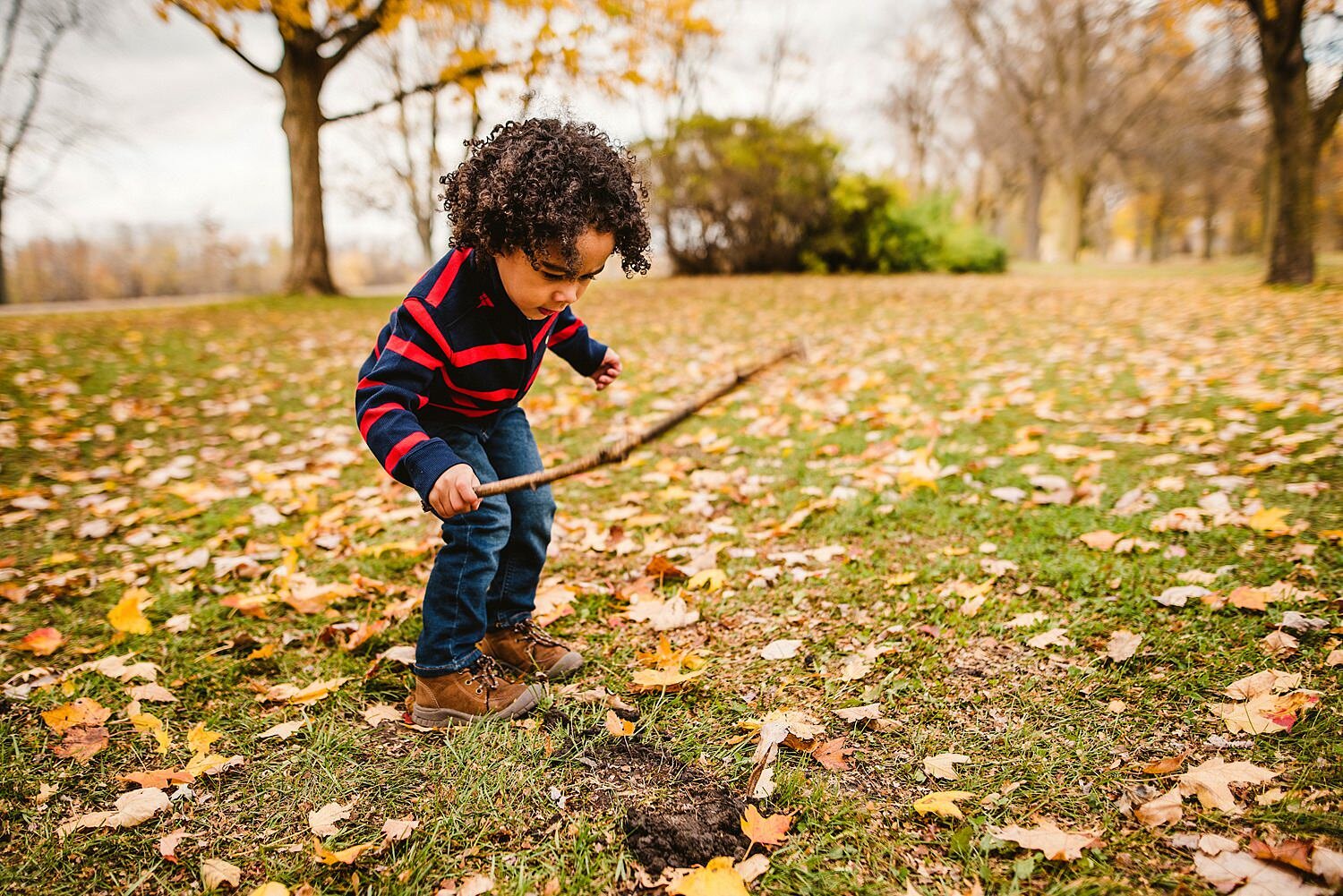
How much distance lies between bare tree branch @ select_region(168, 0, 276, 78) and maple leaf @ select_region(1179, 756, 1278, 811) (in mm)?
12098

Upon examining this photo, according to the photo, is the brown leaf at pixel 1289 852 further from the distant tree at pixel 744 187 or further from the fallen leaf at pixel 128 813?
the distant tree at pixel 744 187

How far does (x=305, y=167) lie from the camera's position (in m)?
11.2

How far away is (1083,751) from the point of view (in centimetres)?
177

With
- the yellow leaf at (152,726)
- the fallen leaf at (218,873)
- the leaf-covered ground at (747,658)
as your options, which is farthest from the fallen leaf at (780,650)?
the yellow leaf at (152,726)

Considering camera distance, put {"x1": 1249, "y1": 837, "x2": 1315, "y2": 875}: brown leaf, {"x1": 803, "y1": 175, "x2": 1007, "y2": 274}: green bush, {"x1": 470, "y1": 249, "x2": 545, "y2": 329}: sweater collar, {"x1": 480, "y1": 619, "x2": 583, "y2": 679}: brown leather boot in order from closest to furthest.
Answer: {"x1": 1249, "y1": 837, "x2": 1315, "y2": 875}: brown leaf, {"x1": 470, "y1": 249, "x2": 545, "y2": 329}: sweater collar, {"x1": 480, "y1": 619, "x2": 583, "y2": 679}: brown leather boot, {"x1": 803, "y1": 175, "x2": 1007, "y2": 274}: green bush

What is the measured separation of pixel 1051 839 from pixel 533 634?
148 cm

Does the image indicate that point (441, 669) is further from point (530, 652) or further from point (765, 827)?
point (765, 827)

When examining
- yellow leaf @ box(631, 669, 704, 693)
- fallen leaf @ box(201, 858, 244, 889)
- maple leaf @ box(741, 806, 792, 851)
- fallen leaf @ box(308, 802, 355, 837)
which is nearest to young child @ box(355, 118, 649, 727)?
yellow leaf @ box(631, 669, 704, 693)

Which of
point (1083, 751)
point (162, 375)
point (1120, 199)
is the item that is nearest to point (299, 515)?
point (1083, 751)

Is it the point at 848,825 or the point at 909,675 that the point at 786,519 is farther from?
the point at 848,825

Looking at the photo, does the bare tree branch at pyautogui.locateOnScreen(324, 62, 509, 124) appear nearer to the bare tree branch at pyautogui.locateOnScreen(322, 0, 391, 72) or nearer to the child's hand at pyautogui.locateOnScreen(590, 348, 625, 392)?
the bare tree branch at pyautogui.locateOnScreen(322, 0, 391, 72)

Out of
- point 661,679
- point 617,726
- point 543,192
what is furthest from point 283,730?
point 543,192

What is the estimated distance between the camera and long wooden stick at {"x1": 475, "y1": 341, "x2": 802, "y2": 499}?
161 centimetres

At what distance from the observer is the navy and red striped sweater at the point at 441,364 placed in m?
1.72
